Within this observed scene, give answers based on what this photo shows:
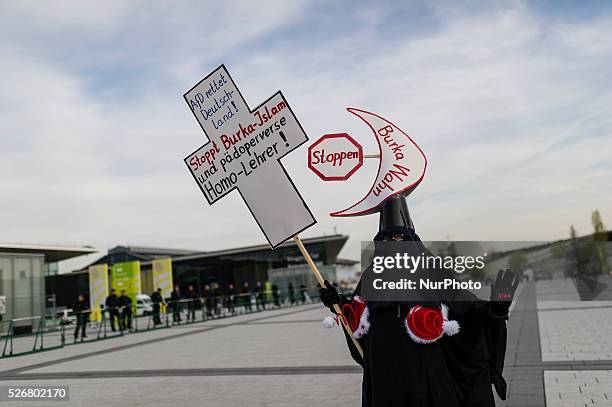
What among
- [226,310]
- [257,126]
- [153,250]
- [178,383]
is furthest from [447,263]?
[153,250]

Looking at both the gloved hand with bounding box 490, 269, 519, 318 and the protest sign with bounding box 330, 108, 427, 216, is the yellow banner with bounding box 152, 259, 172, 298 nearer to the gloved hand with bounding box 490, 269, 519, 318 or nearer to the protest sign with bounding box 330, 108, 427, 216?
the protest sign with bounding box 330, 108, 427, 216

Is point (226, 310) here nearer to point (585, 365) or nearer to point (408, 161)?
point (585, 365)

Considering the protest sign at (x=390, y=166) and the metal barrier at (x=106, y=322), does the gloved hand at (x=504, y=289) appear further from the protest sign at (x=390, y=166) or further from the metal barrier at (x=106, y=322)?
the metal barrier at (x=106, y=322)

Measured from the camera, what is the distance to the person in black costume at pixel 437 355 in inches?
128

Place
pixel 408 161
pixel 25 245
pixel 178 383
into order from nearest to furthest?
pixel 408 161, pixel 178 383, pixel 25 245

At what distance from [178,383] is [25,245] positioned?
2143 cm

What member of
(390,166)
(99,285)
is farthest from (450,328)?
(99,285)

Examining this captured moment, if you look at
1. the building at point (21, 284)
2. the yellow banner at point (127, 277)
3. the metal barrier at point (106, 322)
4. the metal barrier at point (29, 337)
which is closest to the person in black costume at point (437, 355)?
the metal barrier at point (29, 337)

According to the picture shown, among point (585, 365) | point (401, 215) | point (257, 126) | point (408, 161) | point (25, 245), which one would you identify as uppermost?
point (25, 245)

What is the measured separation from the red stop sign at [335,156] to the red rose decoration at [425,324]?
122 cm

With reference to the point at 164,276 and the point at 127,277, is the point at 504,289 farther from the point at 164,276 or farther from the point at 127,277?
the point at 127,277

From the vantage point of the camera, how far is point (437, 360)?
3.31 metres

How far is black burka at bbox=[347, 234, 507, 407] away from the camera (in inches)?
128

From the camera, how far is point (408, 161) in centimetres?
391
